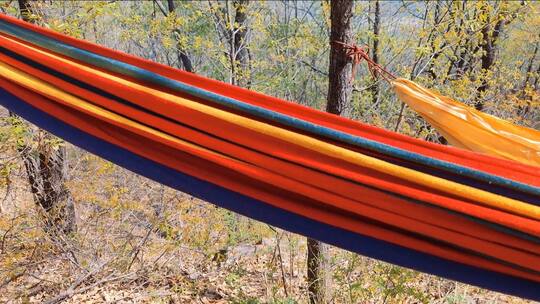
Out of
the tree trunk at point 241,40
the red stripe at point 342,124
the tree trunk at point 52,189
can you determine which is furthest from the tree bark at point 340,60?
the tree trunk at point 241,40

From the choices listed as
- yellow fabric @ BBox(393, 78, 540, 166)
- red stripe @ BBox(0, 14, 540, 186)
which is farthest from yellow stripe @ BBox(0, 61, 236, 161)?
yellow fabric @ BBox(393, 78, 540, 166)

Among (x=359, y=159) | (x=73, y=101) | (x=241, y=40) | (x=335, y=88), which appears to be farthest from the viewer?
(x=241, y=40)

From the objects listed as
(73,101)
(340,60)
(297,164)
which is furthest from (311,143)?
(340,60)

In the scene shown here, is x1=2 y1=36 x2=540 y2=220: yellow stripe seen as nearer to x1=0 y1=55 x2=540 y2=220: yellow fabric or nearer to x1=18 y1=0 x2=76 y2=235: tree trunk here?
x1=0 y1=55 x2=540 y2=220: yellow fabric

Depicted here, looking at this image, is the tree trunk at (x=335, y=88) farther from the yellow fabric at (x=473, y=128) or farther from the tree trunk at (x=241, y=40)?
the tree trunk at (x=241, y=40)

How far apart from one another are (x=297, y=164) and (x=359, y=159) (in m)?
0.12

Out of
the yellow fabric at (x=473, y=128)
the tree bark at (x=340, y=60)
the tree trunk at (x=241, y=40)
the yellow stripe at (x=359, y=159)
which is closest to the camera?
the yellow stripe at (x=359, y=159)

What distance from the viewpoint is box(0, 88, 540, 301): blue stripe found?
0.87m

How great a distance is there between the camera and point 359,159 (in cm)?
86

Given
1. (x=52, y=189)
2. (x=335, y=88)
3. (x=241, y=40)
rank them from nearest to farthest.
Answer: (x=335, y=88) < (x=52, y=189) < (x=241, y=40)

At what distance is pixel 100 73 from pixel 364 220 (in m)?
0.65

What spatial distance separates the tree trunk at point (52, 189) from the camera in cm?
270

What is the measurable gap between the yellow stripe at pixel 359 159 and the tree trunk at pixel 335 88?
3.19 feet

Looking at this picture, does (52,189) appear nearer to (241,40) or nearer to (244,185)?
(244,185)
